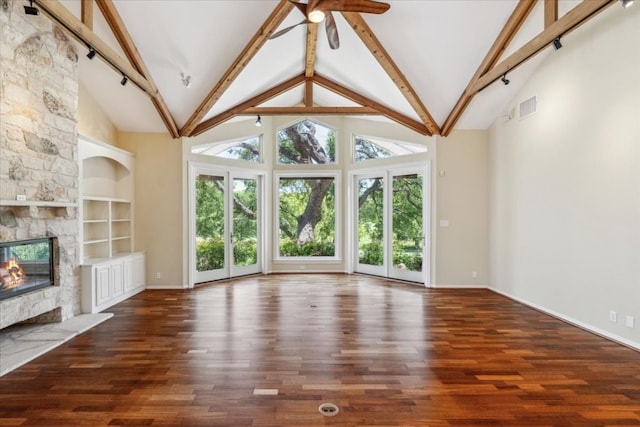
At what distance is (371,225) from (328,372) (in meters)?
4.71

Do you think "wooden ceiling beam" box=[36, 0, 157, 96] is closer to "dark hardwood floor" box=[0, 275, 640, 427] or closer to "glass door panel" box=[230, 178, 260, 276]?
"glass door panel" box=[230, 178, 260, 276]

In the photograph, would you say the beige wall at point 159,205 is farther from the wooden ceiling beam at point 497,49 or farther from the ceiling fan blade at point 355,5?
the wooden ceiling beam at point 497,49

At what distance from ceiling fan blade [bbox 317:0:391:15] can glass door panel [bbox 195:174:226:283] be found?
171 inches

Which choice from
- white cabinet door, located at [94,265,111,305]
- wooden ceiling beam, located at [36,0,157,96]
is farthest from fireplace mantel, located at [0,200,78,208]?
wooden ceiling beam, located at [36,0,157,96]

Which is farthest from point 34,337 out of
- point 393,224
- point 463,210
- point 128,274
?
point 463,210

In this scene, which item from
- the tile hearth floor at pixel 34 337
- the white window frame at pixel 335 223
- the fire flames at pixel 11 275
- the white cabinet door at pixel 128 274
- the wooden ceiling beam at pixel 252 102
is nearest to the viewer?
the tile hearth floor at pixel 34 337

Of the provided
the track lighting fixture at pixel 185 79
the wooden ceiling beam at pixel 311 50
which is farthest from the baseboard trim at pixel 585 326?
the track lighting fixture at pixel 185 79

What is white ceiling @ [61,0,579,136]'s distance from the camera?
410 centimetres

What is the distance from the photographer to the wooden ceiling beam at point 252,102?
6.12m

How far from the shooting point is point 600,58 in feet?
12.4

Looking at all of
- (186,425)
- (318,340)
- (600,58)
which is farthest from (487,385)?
(600,58)

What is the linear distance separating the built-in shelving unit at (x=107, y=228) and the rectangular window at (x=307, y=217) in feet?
10.0

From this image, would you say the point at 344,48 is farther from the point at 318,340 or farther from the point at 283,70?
the point at 318,340

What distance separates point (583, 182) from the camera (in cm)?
404
